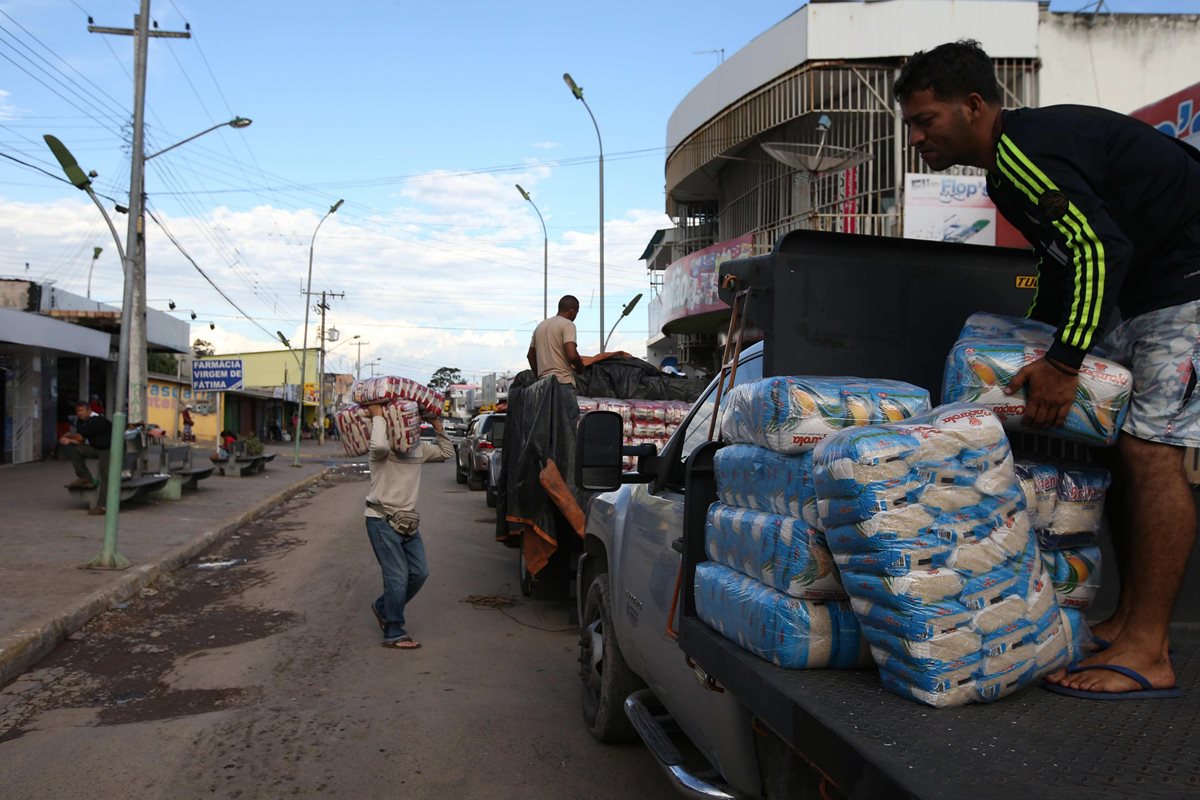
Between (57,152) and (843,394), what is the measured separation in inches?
456

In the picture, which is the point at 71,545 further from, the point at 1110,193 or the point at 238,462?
the point at 238,462

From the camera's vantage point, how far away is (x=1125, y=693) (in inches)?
92.8

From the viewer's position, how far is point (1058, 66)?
1912 cm

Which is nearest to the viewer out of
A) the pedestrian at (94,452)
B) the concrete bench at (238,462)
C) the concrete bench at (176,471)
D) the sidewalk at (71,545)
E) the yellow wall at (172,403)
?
the sidewalk at (71,545)

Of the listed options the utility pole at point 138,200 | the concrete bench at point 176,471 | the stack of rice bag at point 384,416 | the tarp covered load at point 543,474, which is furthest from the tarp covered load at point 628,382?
the concrete bench at point 176,471

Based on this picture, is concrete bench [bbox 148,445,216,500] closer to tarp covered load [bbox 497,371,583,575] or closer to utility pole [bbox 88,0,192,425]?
utility pole [bbox 88,0,192,425]

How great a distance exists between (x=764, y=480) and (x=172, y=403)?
1870 inches

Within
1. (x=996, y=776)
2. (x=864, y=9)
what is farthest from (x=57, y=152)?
(x=864, y=9)

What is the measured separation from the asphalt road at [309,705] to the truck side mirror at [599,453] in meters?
1.37

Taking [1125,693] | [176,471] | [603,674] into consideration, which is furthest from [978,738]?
[176,471]

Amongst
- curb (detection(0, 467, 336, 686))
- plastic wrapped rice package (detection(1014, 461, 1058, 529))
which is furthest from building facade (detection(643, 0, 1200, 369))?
plastic wrapped rice package (detection(1014, 461, 1058, 529))

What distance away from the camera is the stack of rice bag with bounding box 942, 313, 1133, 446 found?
8.41ft

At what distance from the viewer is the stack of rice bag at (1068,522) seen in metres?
2.52

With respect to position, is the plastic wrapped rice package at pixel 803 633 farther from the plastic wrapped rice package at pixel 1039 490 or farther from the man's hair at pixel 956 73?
the man's hair at pixel 956 73
